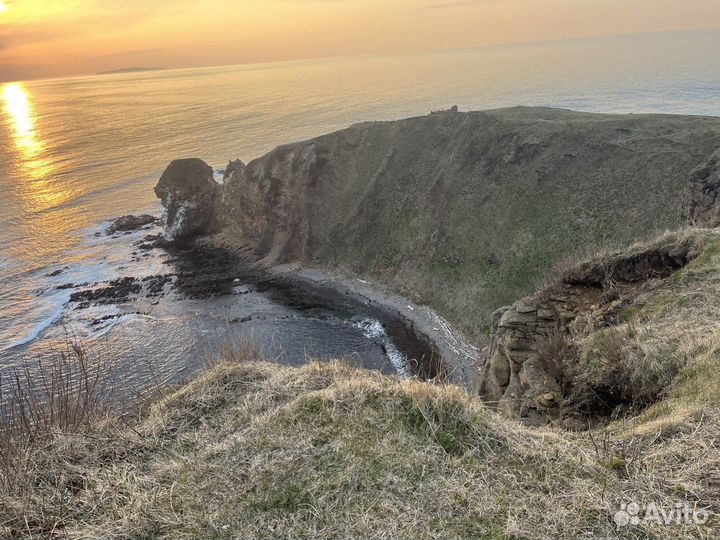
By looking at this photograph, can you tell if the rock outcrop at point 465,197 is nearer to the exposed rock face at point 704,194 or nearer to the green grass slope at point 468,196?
the green grass slope at point 468,196

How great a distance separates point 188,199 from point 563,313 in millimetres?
54636

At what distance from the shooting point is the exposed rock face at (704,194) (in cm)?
2627

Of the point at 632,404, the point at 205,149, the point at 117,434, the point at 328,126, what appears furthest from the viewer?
the point at 328,126

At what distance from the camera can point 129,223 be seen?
64.1m

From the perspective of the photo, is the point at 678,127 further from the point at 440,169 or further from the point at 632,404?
the point at 632,404

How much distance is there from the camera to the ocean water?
38.4 m

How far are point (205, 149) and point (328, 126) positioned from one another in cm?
3090

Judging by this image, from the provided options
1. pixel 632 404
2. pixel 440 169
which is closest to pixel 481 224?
pixel 440 169

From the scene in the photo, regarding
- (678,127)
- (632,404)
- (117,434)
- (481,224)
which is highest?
(678,127)

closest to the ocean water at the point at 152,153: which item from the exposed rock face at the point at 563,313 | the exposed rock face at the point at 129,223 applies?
the exposed rock face at the point at 129,223

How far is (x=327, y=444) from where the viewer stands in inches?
260

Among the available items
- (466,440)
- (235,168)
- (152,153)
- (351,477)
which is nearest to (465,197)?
(235,168)

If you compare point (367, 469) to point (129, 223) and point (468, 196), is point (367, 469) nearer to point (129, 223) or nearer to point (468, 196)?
point (468, 196)

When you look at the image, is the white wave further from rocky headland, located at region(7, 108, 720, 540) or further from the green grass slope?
the green grass slope
